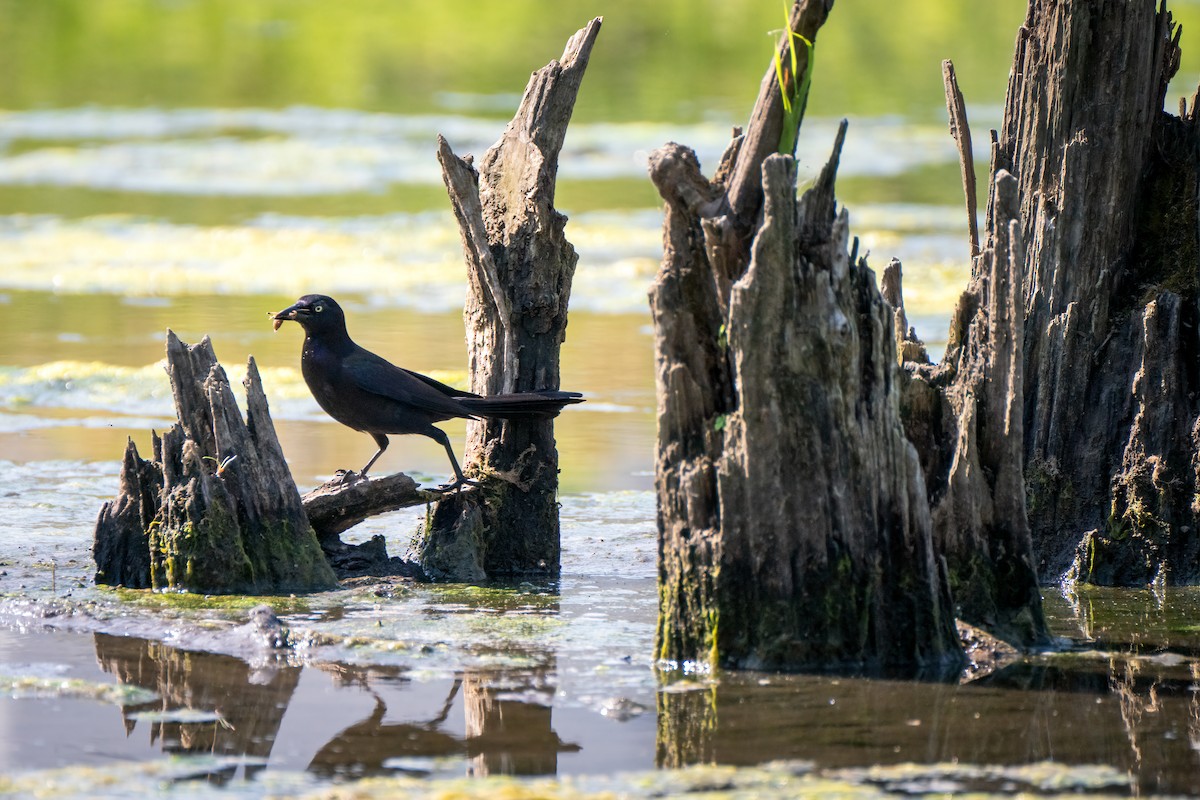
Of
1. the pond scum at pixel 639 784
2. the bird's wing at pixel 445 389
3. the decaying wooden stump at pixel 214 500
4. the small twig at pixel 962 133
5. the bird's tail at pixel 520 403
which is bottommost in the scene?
the pond scum at pixel 639 784

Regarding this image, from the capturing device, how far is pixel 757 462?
17.7ft

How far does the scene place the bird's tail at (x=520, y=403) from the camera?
22.8ft

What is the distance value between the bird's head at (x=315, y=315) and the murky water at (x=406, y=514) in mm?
1194

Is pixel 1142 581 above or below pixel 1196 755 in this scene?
above

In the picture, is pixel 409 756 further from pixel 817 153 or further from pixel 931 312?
pixel 817 153

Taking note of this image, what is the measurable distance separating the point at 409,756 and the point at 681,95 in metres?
23.9

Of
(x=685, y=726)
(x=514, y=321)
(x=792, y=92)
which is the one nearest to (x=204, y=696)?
(x=685, y=726)

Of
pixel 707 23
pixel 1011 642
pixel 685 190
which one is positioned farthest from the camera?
pixel 707 23

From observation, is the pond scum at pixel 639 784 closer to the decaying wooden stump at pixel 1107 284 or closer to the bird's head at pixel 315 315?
the decaying wooden stump at pixel 1107 284

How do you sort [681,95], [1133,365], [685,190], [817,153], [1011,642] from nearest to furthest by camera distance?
[685,190], [1011,642], [1133,365], [817,153], [681,95]

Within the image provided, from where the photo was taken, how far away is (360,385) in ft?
23.8

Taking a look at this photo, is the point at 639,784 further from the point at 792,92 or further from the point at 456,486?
the point at 456,486

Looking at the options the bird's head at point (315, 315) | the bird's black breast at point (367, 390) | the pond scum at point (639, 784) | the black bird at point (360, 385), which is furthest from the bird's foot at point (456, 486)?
the pond scum at point (639, 784)

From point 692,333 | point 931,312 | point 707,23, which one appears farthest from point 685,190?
point 707,23
